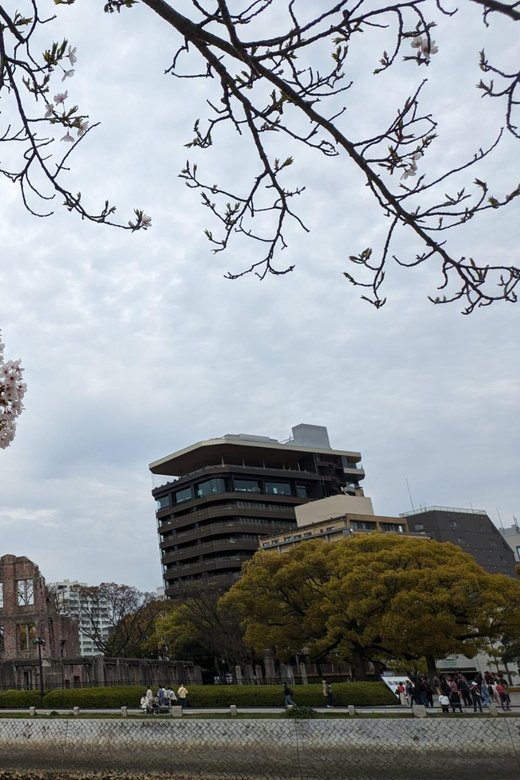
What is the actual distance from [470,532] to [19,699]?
167 feet

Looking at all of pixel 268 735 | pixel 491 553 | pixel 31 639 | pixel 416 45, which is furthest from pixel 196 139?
pixel 491 553

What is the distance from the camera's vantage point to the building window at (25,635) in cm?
3712

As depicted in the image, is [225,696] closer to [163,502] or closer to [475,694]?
[475,694]

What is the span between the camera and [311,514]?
204ft

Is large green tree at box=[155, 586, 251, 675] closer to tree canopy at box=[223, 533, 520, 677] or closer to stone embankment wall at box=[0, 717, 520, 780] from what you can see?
tree canopy at box=[223, 533, 520, 677]

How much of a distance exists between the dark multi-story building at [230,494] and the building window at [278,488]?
2 centimetres

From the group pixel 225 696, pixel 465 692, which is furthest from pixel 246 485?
pixel 465 692

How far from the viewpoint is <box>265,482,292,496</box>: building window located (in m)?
70.6

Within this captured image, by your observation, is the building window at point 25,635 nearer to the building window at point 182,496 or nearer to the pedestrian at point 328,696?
the pedestrian at point 328,696

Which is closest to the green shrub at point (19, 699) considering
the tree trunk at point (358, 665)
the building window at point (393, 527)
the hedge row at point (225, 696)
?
the hedge row at point (225, 696)

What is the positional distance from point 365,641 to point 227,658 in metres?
14.8

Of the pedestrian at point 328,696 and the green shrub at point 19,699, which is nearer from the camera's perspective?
the pedestrian at point 328,696

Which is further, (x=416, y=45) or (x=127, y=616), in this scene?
(x=127, y=616)

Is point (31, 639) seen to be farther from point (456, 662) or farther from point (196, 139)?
point (196, 139)
